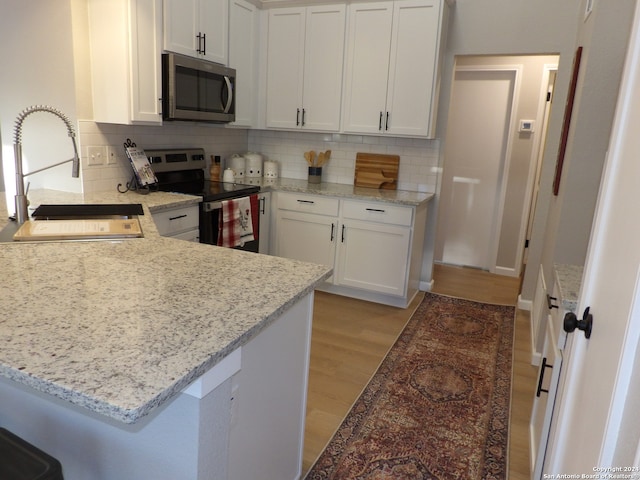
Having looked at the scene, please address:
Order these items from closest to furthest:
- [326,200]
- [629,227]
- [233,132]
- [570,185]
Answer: [629,227], [570,185], [326,200], [233,132]

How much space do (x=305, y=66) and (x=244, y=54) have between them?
0.53m

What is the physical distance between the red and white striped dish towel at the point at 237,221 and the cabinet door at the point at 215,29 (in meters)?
1.10

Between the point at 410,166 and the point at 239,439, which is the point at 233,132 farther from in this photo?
the point at 239,439

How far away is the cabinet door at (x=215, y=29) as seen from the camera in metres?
3.30

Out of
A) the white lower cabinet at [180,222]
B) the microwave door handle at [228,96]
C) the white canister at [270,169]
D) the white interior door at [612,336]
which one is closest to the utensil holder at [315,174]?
the white canister at [270,169]

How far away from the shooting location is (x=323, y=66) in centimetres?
388

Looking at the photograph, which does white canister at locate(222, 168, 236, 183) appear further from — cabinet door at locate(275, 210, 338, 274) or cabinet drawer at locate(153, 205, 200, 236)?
cabinet drawer at locate(153, 205, 200, 236)

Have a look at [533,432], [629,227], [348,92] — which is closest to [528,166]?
[348,92]

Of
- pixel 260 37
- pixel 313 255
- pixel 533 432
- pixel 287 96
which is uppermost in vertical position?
pixel 260 37

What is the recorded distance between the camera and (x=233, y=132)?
4379 mm

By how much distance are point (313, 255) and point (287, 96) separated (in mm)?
1440

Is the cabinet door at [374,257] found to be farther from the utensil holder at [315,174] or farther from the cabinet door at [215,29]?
the cabinet door at [215,29]

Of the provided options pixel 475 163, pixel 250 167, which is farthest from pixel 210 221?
pixel 475 163

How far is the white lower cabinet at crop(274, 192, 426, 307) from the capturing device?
363cm
